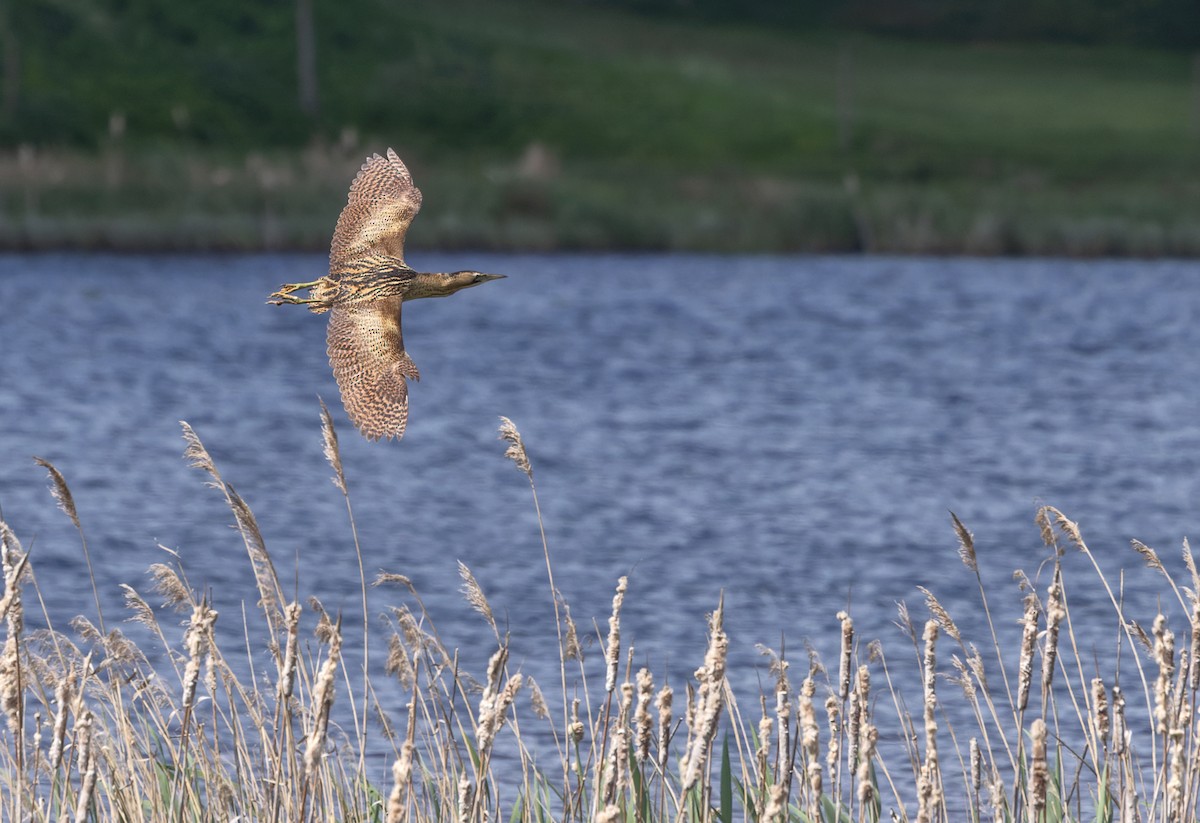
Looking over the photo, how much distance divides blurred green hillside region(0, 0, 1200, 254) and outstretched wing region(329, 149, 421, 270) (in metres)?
26.7

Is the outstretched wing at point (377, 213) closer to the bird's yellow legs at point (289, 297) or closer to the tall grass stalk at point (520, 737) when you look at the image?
the bird's yellow legs at point (289, 297)

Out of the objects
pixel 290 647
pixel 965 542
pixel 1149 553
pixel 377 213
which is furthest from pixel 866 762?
pixel 377 213

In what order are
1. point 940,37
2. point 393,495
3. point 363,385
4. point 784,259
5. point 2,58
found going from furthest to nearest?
point 940,37
point 2,58
point 784,259
point 393,495
point 363,385

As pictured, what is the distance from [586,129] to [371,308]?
158ft

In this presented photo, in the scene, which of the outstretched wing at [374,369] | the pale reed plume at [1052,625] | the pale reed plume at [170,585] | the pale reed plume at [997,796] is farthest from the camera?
the pale reed plume at [997,796]

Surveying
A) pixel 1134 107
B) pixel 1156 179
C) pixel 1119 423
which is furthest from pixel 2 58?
pixel 1119 423

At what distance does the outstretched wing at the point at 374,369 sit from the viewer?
350cm

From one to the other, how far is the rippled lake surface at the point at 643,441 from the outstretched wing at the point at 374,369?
99 centimetres

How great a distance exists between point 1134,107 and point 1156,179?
1437 centimetres

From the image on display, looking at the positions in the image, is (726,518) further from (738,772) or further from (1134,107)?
(1134,107)

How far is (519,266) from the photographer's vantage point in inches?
1348

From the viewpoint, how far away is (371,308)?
3.52 m

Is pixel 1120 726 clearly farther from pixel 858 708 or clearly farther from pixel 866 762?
pixel 866 762

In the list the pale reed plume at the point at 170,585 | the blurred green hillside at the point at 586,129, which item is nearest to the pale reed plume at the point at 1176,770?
the pale reed plume at the point at 170,585
